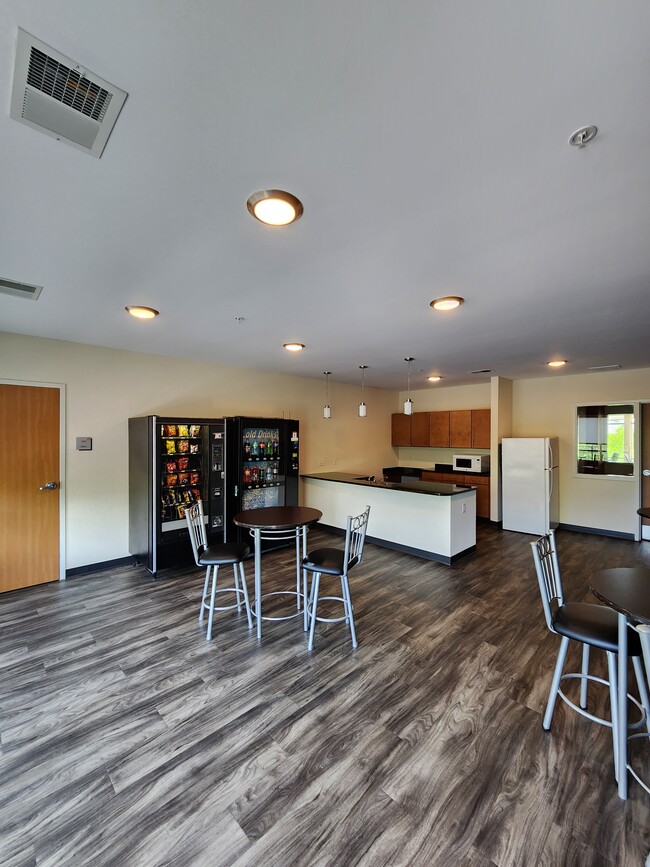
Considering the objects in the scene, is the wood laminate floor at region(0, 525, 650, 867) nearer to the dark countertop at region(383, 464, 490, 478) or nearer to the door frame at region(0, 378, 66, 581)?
the door frame at region(0, 378, 66, 581)

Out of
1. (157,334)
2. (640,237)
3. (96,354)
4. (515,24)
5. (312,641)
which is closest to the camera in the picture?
(515,24)

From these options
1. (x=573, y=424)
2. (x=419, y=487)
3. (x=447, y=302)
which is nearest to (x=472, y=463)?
(x=573, y=424)

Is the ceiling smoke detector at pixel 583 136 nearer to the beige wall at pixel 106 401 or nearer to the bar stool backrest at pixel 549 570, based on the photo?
the bar stool backrest at pixel 549 570

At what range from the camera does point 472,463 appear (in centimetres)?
649

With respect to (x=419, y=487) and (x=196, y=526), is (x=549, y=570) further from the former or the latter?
(x=196, y=526)

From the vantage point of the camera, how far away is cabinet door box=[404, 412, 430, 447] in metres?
7.37

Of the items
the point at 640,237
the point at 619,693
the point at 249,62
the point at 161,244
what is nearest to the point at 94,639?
the point at 161,244

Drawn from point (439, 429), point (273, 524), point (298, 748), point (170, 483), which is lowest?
point (298, 748)

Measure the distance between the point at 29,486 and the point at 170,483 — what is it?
4.44ft

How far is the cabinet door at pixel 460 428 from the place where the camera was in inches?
264

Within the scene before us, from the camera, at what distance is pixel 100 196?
150cm

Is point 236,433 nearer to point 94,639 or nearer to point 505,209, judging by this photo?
point 94,639

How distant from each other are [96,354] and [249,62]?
155 inches

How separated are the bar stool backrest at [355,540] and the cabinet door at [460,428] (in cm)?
457
